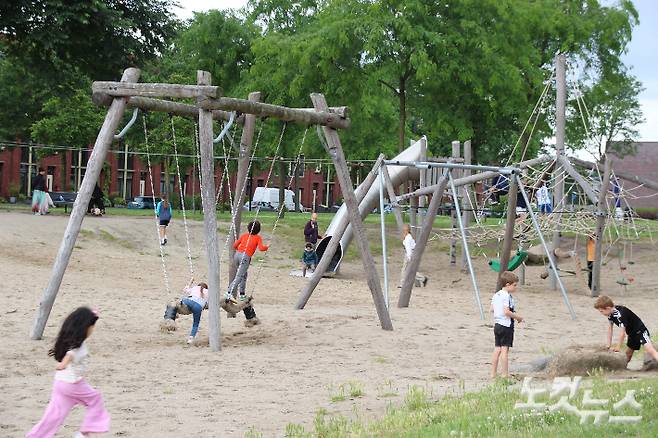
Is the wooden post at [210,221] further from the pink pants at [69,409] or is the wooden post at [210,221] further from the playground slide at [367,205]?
the playground slide at [367,205]

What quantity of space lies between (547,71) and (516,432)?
31.5 m

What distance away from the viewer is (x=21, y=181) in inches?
2400

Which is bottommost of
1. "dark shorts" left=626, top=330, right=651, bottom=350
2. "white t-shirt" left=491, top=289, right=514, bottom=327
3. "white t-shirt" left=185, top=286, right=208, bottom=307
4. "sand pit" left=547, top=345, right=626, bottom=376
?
"sand pit" left=547, top=345, right=626, bottom=376

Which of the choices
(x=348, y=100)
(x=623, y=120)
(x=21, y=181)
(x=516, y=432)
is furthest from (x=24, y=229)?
(x=623, y=120)

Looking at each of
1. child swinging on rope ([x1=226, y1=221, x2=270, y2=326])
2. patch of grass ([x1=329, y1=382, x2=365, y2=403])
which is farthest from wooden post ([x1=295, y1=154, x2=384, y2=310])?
patch of grass ([x1=329, y1=382, x2=365, y2=403])

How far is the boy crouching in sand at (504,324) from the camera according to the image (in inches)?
409

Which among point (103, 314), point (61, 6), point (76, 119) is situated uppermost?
point (61, 6)

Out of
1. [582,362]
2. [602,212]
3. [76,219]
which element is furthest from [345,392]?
[602,212]

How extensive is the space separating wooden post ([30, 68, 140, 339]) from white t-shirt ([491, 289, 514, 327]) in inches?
216

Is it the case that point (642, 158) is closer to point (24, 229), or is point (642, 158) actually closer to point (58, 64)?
point (58, 64)

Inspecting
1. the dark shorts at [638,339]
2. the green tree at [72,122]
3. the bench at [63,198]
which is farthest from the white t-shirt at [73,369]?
the bench at [63,198]
